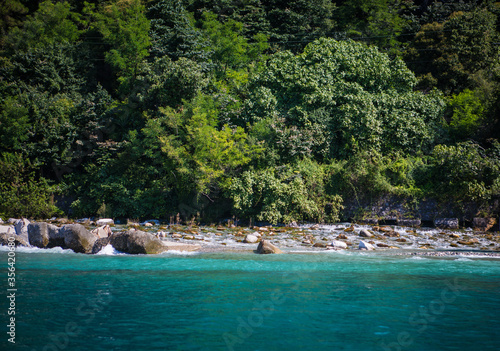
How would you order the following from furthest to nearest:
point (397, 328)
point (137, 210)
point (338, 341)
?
point (137, 210) → point (397, 328) → point (338, 341)

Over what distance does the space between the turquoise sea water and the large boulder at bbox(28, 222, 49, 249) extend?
2.48 m

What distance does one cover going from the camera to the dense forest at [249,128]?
89.1 feet

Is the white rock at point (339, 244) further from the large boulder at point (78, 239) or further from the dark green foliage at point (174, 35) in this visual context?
the dark green foliage at point (174, 35)

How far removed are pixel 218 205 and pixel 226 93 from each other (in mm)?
9339

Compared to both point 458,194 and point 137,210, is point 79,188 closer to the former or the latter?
point 137,210

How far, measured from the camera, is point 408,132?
30125mm

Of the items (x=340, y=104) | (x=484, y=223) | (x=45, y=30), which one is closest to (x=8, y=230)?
(x=340, y=104)

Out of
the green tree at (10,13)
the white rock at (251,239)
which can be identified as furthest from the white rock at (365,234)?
the green tree at (10,13)

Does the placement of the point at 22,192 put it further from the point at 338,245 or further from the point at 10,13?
the point at 10,13

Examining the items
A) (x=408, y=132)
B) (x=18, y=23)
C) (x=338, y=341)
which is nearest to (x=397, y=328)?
(x=338, y=341)

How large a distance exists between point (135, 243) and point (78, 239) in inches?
95.3

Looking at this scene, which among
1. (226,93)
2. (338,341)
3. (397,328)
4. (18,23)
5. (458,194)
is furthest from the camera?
(18,23)

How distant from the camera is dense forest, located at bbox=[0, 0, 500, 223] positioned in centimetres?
2717

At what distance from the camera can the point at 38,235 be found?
18.2 m
